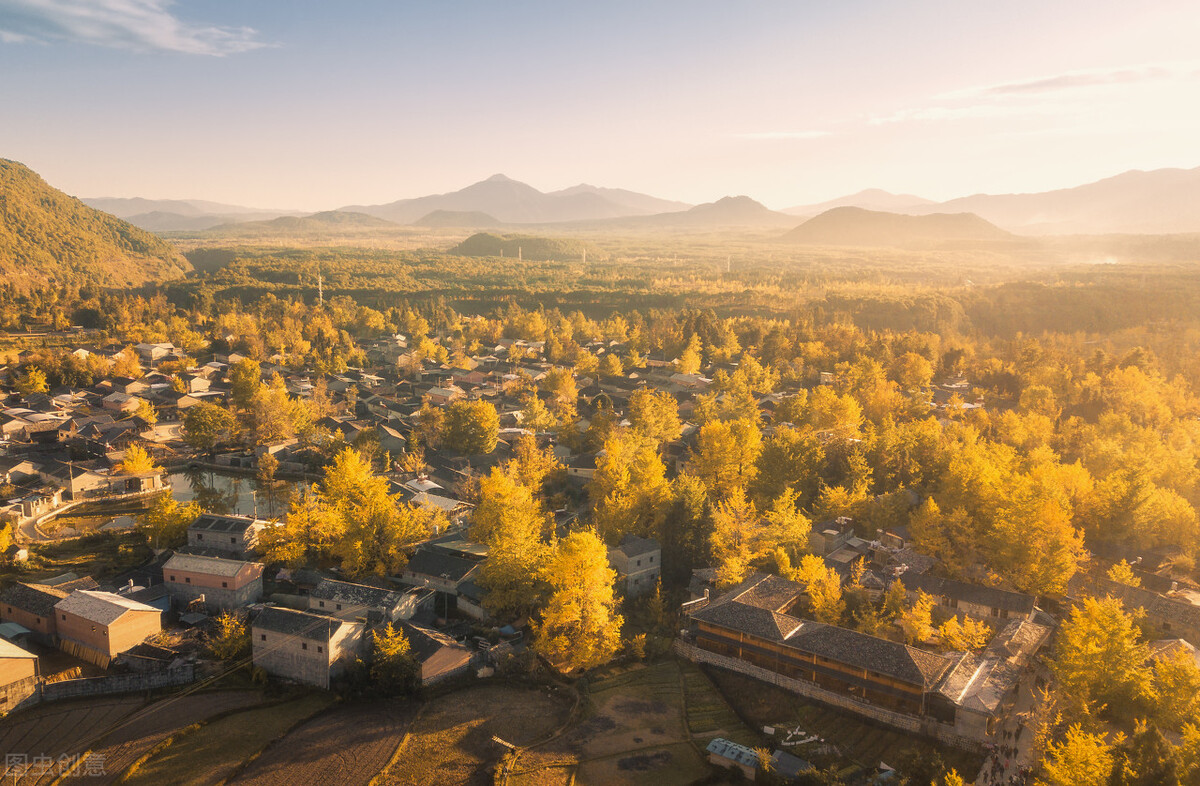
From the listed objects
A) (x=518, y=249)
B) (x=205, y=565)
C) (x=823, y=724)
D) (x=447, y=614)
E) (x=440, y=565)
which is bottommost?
(x=823, y=724)

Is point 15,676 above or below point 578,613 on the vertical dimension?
above

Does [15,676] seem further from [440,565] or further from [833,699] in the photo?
[833,699]

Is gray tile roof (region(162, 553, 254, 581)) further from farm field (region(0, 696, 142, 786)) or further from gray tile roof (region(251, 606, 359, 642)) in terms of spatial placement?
farm field (region(0, 696, 142, 786))

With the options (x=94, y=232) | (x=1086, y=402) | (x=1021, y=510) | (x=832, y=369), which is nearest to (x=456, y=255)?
(x=94, y=232)

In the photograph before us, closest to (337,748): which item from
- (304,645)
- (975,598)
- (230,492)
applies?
(304,645)

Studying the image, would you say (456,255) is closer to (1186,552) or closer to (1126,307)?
(1126,307)

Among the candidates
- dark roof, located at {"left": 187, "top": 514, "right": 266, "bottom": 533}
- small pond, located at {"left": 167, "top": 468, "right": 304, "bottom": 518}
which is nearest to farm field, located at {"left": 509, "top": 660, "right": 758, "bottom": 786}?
dark roof, located at {"left": 187, "top": 514, "right": 266, "bottom": 533}
